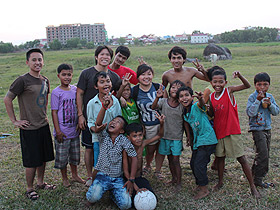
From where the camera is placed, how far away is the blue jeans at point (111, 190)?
127 inches

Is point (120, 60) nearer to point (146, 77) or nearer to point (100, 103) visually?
point (146, 77)

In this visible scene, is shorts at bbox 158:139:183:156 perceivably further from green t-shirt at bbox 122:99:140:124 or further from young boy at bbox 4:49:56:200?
young boy at bbox 4:49:56:200

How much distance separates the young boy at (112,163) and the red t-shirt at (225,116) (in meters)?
1.14

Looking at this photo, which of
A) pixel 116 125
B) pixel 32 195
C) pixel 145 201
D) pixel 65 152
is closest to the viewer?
pixel 145 201

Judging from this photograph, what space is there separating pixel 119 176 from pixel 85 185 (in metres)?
0.76

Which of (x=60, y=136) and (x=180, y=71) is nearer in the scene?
(x=60, y=136)

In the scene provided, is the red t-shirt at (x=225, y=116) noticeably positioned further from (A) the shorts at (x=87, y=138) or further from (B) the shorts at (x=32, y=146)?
(B) the shorts at (x=32, y=146)

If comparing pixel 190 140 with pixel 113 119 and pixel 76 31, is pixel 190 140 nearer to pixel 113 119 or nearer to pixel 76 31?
pixel 113 119

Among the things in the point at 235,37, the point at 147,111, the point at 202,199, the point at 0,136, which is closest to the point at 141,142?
the point at 147,111

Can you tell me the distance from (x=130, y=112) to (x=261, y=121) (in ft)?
5.70

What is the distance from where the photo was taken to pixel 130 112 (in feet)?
12.6

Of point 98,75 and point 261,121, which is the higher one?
point 98,75

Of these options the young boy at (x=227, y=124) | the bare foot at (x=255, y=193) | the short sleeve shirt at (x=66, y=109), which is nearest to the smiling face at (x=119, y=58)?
the short sleeve shirt at (x=66, y=109)

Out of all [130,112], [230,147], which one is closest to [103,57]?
[130,112]
